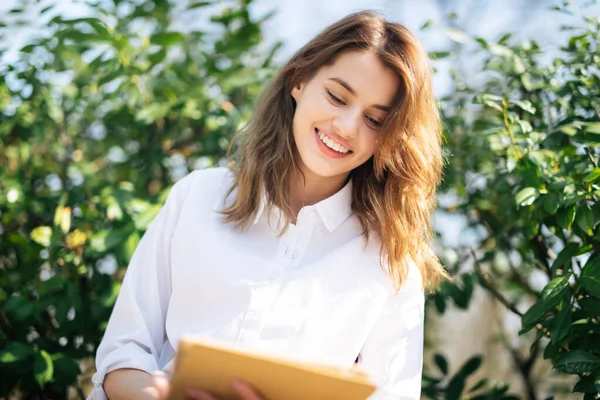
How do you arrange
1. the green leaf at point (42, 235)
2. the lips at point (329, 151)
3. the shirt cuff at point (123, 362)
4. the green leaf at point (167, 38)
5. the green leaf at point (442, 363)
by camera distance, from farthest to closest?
the green leaf at point (442, 363), the green leaf at point (167, 38), the green leaf at point (42, 235), the lips at point (329, 151), the shirt cuff at point (123, 362)

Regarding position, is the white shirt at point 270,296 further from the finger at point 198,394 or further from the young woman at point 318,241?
the finger at point 198,394

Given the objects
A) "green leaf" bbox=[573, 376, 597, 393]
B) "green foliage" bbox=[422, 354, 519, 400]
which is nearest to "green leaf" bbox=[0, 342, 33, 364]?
"green foliage" bbox=[422, 354, 519, 400]

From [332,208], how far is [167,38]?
0.96m

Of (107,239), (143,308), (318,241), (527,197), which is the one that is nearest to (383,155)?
(318,241)

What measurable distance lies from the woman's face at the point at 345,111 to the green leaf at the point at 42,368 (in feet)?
3.15

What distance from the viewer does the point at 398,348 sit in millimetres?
1562

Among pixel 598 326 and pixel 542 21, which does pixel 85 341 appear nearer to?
pixel 598 326

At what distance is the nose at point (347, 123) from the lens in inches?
60.9

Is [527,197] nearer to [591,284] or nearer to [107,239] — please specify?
[591,284]

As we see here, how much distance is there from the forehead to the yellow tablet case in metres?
0.72

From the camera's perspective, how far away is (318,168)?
5.27 feet

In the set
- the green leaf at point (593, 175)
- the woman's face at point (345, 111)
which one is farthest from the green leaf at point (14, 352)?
the green leaf at point (593, 175)

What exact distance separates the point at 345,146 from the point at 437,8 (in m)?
3.91

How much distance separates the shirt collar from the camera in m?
1.66
